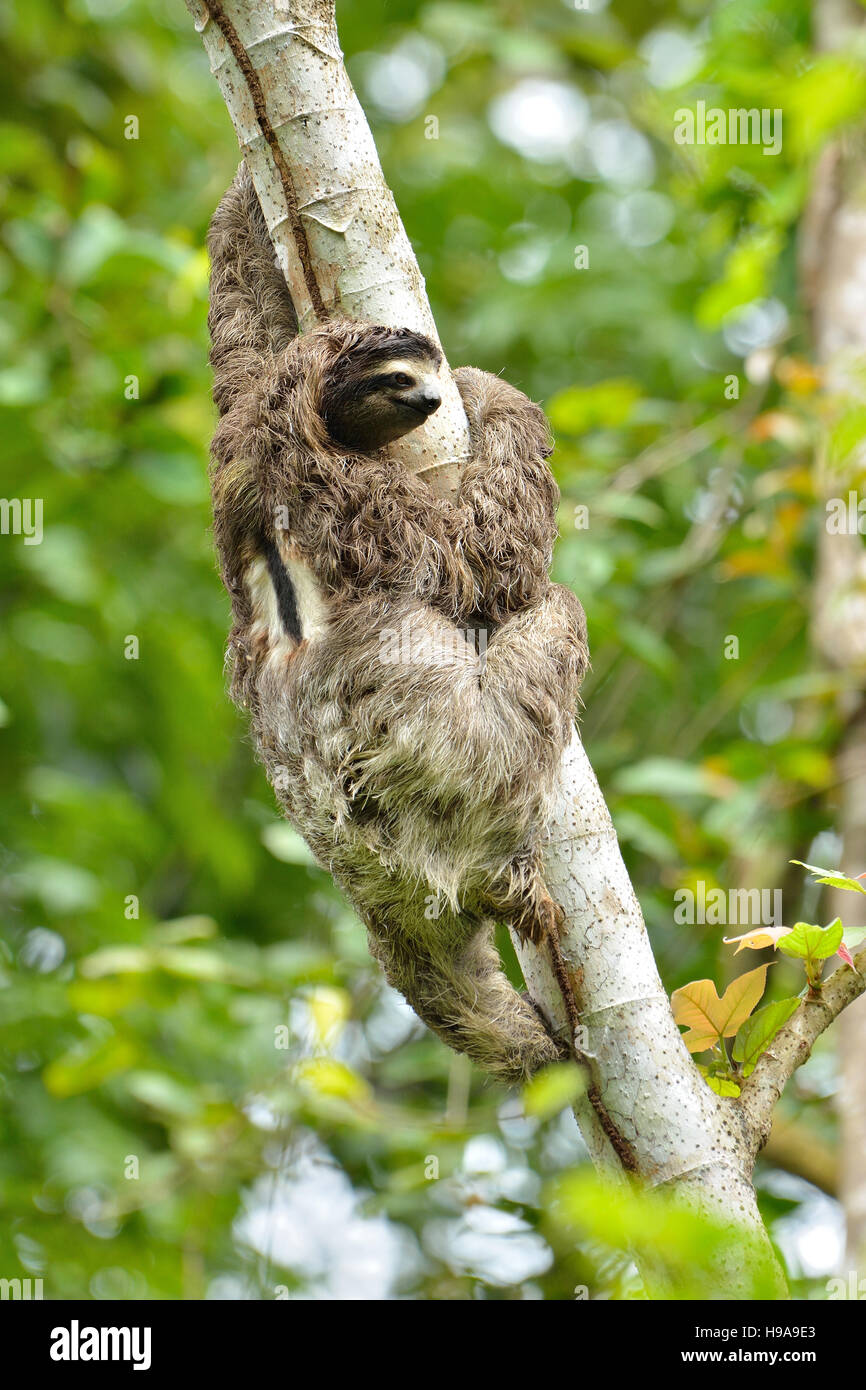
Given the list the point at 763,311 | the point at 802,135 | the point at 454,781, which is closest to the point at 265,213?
the point at 802,135

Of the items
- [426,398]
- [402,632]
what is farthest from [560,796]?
[426,398]

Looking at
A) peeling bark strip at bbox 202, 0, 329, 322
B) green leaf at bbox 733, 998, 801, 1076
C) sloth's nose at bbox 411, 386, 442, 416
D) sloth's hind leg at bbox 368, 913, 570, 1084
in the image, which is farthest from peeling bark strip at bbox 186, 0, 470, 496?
green leaf at bbox 733, 998, 801, 1076

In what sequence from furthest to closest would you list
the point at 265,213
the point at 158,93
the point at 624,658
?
the point at 158,93 → the point at 624,658 → the point at 265,213

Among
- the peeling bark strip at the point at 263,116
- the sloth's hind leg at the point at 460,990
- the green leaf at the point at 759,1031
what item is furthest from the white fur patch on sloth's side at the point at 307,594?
the green leaf at the point at 759,1031

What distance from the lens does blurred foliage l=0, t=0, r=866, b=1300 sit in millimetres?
7098

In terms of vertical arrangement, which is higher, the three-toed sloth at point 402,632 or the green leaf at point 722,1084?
the three-toed sloth at point 402,632

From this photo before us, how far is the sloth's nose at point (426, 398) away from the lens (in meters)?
3.77

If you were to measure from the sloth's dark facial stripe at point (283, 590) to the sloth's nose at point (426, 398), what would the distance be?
66 cm

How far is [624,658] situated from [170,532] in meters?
3.72

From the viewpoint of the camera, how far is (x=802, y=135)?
341 centimetres

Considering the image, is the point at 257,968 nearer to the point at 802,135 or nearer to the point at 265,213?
the point at 265,213

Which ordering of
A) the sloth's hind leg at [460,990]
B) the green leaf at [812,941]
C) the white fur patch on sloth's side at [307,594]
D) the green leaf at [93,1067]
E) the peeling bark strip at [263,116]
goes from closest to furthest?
1. the green leaf at [812,941]
2. the peeling bark strip at [263,116]
3. the white fur patch on sloth's side at [307,594]
4. the sloth's hind leg at [460,990]
5. the green leaf at [93,1067]

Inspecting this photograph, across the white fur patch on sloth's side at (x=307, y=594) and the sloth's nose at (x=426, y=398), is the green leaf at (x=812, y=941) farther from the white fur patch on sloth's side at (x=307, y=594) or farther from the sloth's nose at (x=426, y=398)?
the sloth's nose at (x=426, y=398)

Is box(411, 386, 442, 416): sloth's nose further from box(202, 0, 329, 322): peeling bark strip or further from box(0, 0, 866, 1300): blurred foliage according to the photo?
box(0, 0, 866, 1300): blurred foliage
